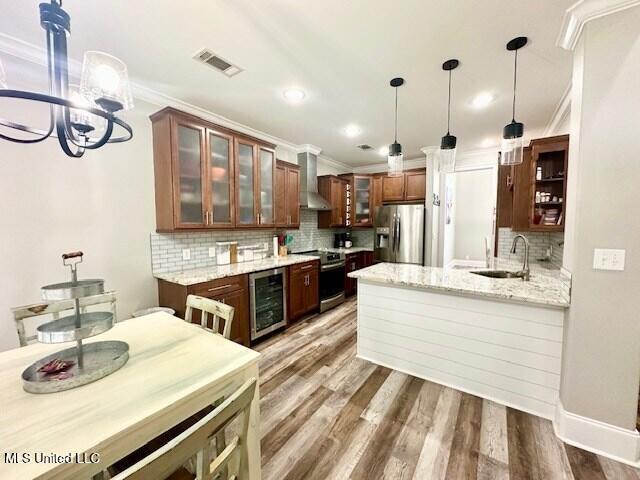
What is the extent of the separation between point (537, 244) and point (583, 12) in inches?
114

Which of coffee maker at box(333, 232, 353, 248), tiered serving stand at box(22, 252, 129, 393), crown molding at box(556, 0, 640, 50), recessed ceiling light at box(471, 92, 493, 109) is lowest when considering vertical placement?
tiered serving stand at box(22, 252, 129, 393)

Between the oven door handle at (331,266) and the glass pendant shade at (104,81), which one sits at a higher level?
the glass pendant shade at (104,81)

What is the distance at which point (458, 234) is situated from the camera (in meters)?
6.45

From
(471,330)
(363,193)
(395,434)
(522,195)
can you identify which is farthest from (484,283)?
(363,193)

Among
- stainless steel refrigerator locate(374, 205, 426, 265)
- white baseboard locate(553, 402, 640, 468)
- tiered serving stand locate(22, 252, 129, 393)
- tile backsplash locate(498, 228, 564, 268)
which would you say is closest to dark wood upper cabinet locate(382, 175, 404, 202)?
stainless steel refrigerator locate(374, 205, 426, 265)

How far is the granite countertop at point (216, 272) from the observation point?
2523mm

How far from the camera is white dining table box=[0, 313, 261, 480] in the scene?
2.44ft

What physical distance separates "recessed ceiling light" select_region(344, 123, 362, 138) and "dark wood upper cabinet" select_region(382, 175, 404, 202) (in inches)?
62.8

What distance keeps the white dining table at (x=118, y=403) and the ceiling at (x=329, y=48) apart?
1.99 m

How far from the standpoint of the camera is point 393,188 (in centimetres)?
520

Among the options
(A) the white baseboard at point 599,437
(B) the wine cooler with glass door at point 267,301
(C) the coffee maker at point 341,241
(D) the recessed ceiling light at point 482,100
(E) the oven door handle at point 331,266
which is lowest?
(A) the white baseboard at point 599,437

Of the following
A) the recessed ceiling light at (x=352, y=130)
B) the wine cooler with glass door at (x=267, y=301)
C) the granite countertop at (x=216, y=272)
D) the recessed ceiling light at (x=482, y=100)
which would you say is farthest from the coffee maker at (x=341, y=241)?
the recessed ceiling light at (x=482, y=100)

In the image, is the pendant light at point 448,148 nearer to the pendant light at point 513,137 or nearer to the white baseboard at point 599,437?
the pendant light at point 513,137

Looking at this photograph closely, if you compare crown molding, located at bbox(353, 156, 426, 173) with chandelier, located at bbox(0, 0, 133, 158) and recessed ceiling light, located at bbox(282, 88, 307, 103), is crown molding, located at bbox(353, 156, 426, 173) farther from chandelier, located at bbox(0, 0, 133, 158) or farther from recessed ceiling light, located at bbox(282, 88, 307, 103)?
chandelier, located at bbox(0, 0, 133, 158)
